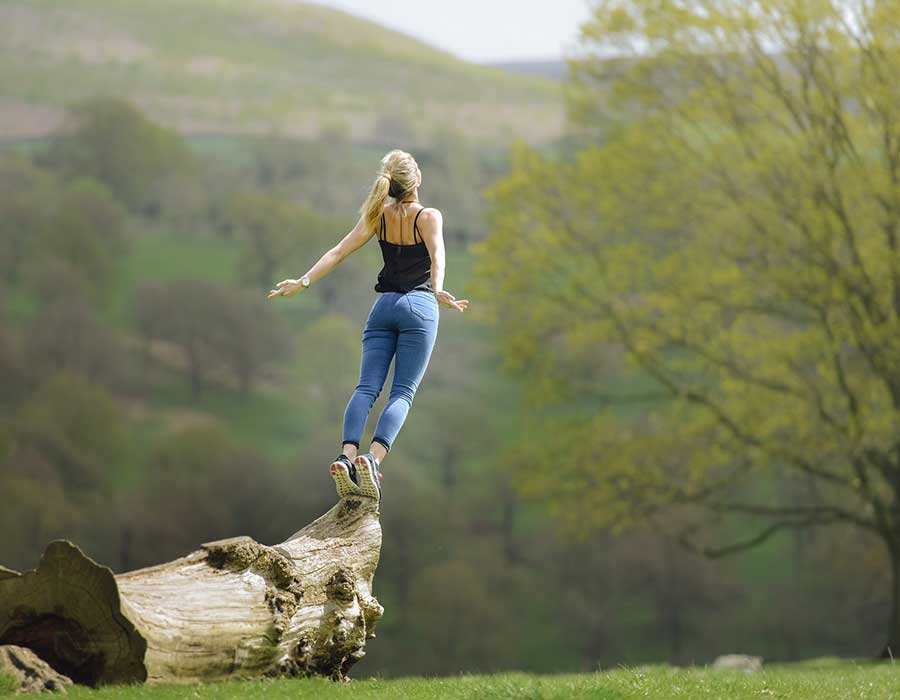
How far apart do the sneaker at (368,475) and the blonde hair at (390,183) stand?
202cm

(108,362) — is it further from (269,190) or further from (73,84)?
(73,84)

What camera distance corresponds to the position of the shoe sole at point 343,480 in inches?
351

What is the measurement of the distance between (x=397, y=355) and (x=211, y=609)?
2.60 metres

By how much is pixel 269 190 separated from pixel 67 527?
22943 millimetres

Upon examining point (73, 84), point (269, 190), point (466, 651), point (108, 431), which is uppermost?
point (73, 84)

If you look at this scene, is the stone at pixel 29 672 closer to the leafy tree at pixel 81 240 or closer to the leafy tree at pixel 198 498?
the leafy tree at pixel 198 498

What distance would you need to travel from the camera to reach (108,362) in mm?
47906

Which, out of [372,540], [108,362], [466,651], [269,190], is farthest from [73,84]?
[372,540]

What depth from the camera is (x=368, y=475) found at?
29.7 ft

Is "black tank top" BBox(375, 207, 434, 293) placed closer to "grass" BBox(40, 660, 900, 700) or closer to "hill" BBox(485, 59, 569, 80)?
"grass" BBox(40, 660, 900, 700)

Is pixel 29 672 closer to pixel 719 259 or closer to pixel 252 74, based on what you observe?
pixel 719 259

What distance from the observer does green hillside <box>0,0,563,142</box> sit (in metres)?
59.9

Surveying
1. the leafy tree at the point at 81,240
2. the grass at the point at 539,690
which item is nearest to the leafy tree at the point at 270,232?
the leafy tree at the point at 81,240

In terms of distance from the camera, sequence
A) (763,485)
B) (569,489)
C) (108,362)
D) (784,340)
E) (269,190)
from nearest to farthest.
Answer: (784,340)
(569,489)
(763,485)
(108,362)
(269,190)
